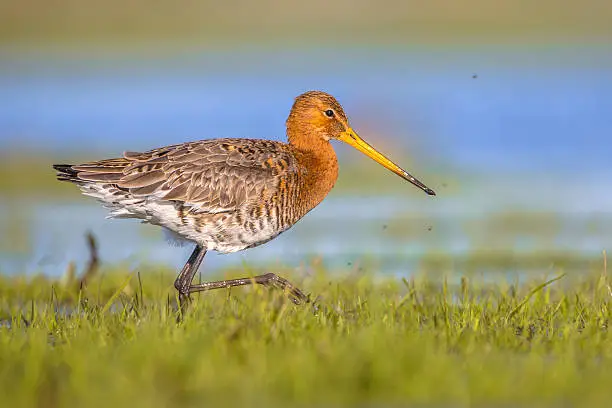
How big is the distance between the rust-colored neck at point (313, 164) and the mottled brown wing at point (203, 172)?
8.2 inches

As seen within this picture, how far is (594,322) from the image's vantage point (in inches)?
259

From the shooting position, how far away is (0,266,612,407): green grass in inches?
193

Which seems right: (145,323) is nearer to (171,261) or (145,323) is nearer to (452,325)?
(452,325)

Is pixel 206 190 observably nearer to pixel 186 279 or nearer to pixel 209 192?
pixel 209 192

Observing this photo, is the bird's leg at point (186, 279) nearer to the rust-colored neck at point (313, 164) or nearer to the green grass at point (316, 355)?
the green grass at point (316, 355)

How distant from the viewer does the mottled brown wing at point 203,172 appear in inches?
302

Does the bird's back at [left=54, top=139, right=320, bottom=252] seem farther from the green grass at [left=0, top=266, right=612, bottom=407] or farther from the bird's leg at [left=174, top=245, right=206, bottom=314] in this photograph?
the green grass at [left=0, top=266, right=612, bottom=407]

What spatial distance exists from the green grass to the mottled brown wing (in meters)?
0.85

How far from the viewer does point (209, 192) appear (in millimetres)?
7691

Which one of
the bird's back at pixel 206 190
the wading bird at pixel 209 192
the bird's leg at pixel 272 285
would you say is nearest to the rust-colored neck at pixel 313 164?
the wading bird at pixel 209 192

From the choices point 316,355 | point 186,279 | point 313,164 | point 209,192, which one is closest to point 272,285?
point 186,279

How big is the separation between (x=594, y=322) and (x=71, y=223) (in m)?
6.93

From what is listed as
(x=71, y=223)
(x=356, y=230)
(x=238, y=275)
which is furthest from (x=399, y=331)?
(x=71, y=223)

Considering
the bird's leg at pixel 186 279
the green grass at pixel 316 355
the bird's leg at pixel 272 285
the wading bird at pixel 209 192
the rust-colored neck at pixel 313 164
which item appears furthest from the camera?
the rust-colored neck at pixel 313 164
